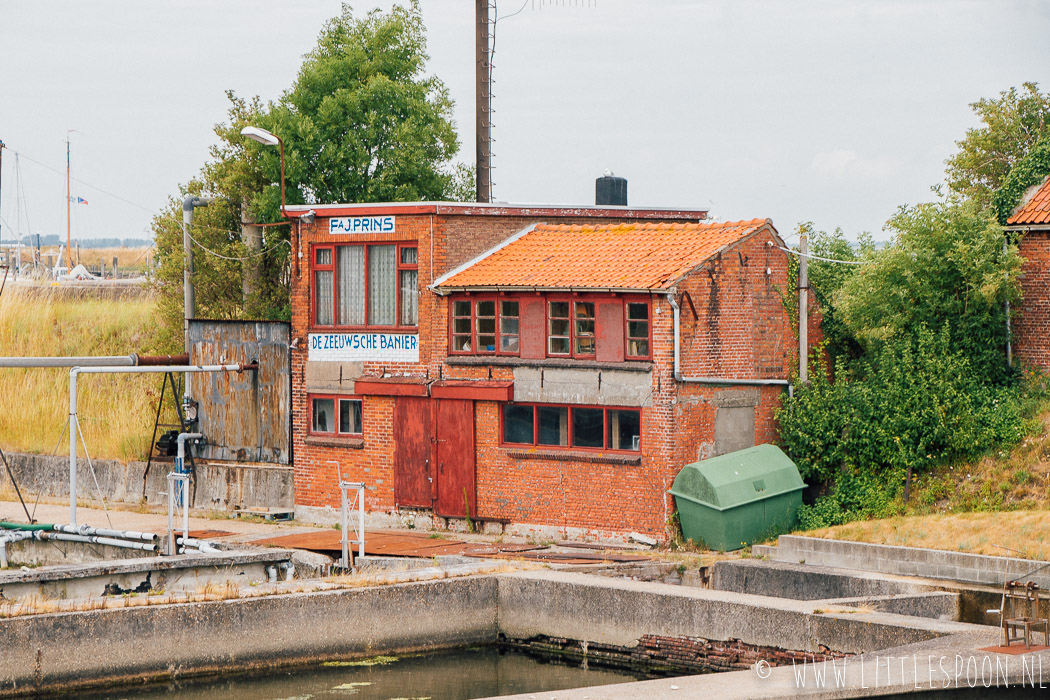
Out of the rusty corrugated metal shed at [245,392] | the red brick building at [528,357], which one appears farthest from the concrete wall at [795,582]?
Result: the rusty corrugated metal shed at [245,392]

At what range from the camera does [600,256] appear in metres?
25.0

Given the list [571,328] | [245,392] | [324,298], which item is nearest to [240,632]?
[571,328]

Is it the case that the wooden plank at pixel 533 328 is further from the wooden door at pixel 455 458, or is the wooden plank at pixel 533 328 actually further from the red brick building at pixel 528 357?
the wooden door at pixel 455 458

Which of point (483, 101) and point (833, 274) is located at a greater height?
point (483, 101)

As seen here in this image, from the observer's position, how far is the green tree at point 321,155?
34969 mm

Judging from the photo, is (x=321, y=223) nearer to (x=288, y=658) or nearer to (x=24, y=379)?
(x=288, y=658)

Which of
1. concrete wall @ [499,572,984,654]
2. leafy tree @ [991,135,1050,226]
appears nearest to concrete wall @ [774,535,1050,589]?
concrete wall @ [499,572,984,654]

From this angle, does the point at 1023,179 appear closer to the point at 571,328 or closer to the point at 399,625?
the point at 571,328

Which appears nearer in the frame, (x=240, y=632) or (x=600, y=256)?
(x=240, y=632)

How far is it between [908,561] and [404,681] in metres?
7.53

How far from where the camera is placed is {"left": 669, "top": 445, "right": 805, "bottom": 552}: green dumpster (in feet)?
74.2

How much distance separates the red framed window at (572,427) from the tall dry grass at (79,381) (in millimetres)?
10823

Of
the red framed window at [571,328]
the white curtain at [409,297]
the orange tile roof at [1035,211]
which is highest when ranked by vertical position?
the orange tile roof at [1035,211]

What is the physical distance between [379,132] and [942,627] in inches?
893
